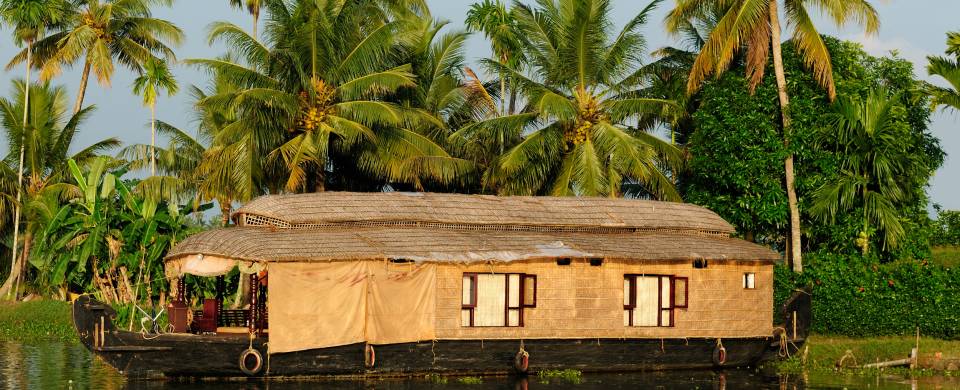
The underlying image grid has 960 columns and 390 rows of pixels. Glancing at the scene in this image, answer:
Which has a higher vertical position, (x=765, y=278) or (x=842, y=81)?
(x=842, y=81)

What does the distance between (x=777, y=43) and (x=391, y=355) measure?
11.7 m

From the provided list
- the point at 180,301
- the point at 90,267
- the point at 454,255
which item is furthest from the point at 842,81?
the point at 90,267

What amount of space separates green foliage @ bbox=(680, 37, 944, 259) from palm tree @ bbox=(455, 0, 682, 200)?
1.10 meters

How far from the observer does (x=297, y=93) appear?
83.3 feet

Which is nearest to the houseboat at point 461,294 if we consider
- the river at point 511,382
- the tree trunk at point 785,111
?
the river at point 511,382

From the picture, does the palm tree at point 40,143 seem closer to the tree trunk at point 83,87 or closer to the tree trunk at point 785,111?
the tree trunk at point 83,87

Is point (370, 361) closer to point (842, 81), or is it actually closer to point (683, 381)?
point (683, 381)

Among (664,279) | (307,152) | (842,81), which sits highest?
(842,81)

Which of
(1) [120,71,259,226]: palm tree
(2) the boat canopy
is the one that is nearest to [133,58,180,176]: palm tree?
(1) [120,71,259,226]: palm tree

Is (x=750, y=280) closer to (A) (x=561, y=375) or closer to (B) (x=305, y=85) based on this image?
(A) (x=561, y=375)

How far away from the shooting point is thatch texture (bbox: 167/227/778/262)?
1703 cm

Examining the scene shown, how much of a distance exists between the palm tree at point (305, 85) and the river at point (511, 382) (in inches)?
254

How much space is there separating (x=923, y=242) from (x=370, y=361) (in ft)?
43.4

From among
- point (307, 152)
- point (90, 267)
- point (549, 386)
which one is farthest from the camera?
point (90, 267)
